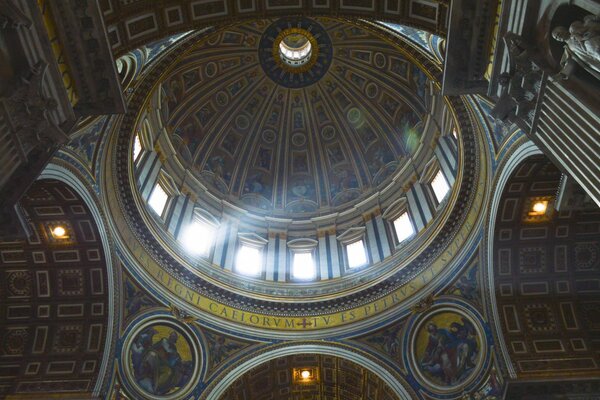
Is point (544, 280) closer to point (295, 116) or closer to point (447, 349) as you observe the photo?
point (447, 349)

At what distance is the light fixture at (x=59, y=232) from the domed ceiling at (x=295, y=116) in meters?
9.14

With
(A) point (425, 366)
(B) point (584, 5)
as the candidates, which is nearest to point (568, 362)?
(A) point (425, 366)

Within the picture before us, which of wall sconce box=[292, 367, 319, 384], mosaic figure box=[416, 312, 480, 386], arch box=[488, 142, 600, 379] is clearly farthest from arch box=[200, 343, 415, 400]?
arch box=[488, 142, 600, 379]

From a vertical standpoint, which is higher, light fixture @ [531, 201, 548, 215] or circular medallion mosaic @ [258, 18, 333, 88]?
circular medallion mosaic @ [258, 18, 333, 88]

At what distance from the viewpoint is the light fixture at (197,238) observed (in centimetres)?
2189

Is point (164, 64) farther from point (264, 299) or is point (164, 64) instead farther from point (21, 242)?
point (264, 299)

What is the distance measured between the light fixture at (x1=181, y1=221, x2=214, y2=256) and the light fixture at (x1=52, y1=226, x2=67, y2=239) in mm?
5804

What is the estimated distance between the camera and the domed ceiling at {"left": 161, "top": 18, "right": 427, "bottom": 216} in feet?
85.4

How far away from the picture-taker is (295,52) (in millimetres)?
29703

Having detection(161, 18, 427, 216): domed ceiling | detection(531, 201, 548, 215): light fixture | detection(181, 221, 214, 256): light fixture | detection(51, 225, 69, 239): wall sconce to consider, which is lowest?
detection(51, 225, 69, 239): wall sconce

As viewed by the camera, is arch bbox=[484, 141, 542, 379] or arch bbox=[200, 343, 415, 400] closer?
arch bbox=[484, 141, 542, 379]

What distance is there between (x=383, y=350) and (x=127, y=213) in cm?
1025

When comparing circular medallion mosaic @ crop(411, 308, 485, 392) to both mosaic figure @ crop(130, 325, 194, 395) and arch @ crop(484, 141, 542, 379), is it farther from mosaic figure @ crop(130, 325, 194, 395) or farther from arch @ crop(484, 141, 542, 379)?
mosaic figure @ crop(130, 325, 194, 395)

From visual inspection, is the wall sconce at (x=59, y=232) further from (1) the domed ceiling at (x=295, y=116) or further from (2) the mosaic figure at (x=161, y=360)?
(1) the domed ceiling at (x=295, y=116)
